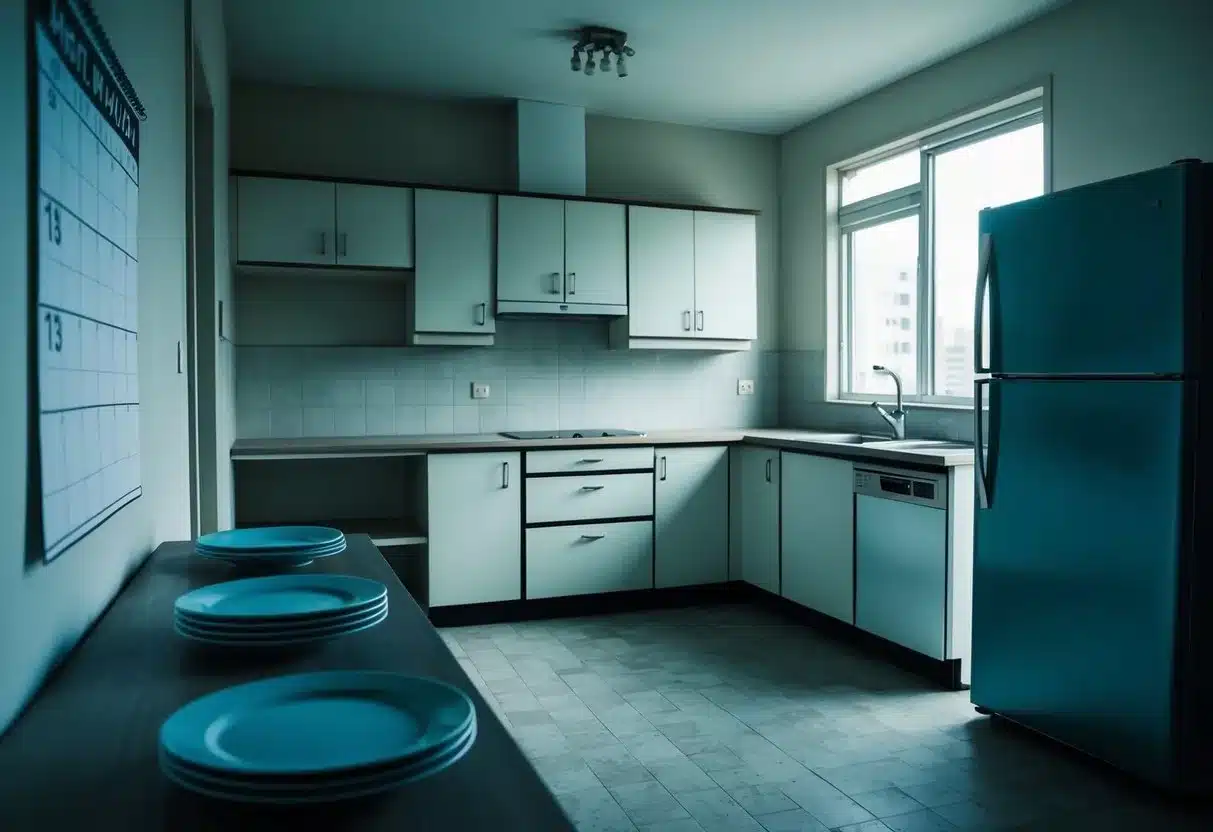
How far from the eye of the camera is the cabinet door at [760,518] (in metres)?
4.37

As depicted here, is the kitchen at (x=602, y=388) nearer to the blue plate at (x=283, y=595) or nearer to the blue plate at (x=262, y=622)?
the blue plate at (x=283, y=595)

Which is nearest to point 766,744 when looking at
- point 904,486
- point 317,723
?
point 904,486

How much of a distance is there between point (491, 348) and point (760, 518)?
165 centimetres

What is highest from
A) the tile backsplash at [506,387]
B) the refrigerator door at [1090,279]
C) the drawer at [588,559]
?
the refrigerator door at [1090,279]

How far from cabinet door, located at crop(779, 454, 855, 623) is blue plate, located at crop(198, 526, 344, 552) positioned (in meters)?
2.68

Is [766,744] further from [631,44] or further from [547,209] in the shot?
[631,44]

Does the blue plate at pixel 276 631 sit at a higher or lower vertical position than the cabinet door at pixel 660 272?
lower

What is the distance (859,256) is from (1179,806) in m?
3.15

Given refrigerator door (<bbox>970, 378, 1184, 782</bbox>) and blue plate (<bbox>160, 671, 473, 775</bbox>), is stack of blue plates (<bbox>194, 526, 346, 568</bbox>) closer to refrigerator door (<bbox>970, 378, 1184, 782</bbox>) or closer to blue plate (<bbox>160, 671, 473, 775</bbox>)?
blue plate (<bbox>160, 671, 473, 775</bbox>)

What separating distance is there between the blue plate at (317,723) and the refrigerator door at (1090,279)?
7.67 feet

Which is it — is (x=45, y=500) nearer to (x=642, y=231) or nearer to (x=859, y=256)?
(x=642, y=231)

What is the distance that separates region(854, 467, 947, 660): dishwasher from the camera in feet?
10.9

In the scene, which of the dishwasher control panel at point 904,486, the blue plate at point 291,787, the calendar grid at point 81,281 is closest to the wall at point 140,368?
the calendar grid at point 81,281

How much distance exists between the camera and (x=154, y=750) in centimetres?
74
